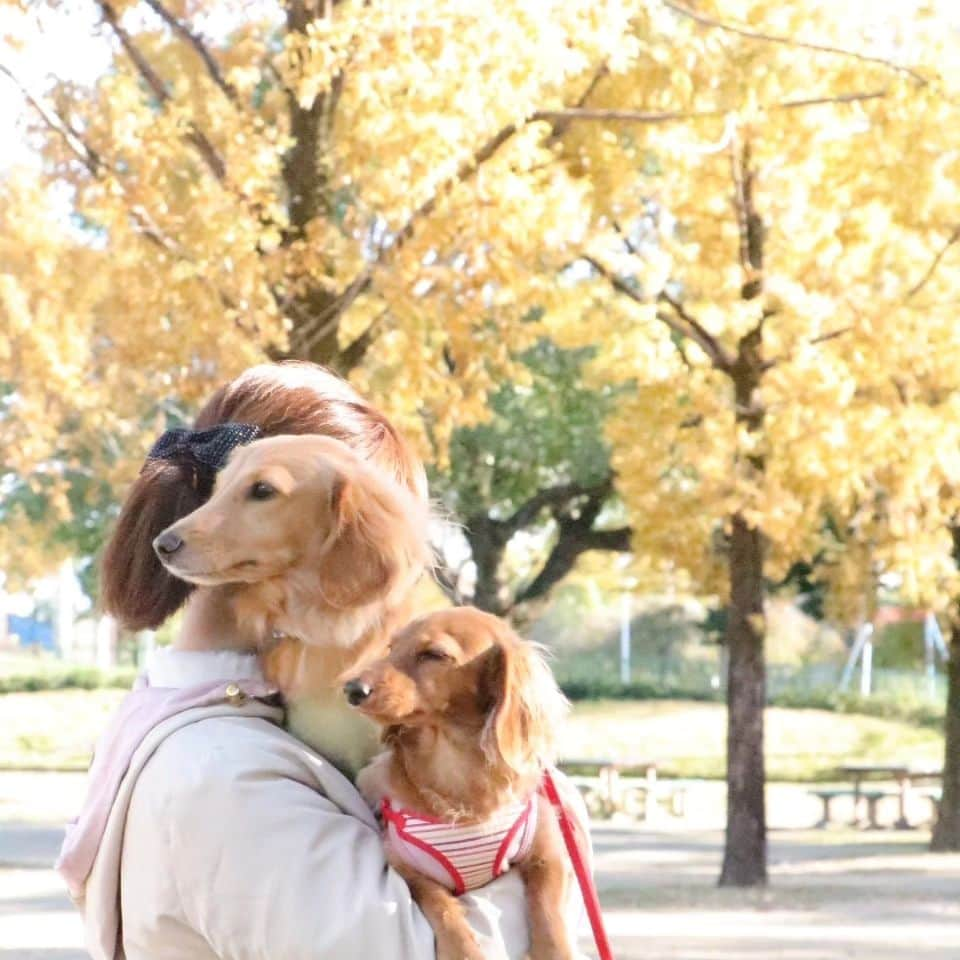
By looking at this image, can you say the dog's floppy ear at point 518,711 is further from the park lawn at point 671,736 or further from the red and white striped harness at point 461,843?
the park lawn at point 671,736

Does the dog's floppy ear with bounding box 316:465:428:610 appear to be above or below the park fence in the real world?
above

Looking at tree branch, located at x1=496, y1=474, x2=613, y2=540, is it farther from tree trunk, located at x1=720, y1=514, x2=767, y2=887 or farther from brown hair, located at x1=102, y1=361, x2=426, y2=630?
brown hair, located at x1=102, y1=361, x2=426, y2=630

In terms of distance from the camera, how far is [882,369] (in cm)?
1510

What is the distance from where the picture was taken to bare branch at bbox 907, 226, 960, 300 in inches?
590

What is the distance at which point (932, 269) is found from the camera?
15.1 m

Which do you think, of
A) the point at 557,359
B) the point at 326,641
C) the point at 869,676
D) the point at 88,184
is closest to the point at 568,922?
the point at 326,641

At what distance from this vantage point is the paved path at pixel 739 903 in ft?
40.8

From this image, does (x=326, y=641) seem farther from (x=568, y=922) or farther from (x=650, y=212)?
(x=650, y=212)

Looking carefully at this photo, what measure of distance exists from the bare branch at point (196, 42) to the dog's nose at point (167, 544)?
9.20 m

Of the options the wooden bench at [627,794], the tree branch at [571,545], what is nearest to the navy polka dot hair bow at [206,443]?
the wooden bench at [627,794]

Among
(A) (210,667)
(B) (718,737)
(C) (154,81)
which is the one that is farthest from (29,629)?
(A) (210,667)

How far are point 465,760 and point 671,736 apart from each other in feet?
119

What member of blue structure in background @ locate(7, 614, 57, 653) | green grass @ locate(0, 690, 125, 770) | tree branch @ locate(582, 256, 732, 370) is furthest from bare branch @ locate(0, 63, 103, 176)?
blue structure in background @ locate(7, 614, 57, 653)

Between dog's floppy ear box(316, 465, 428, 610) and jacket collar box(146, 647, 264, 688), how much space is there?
0.16 m
